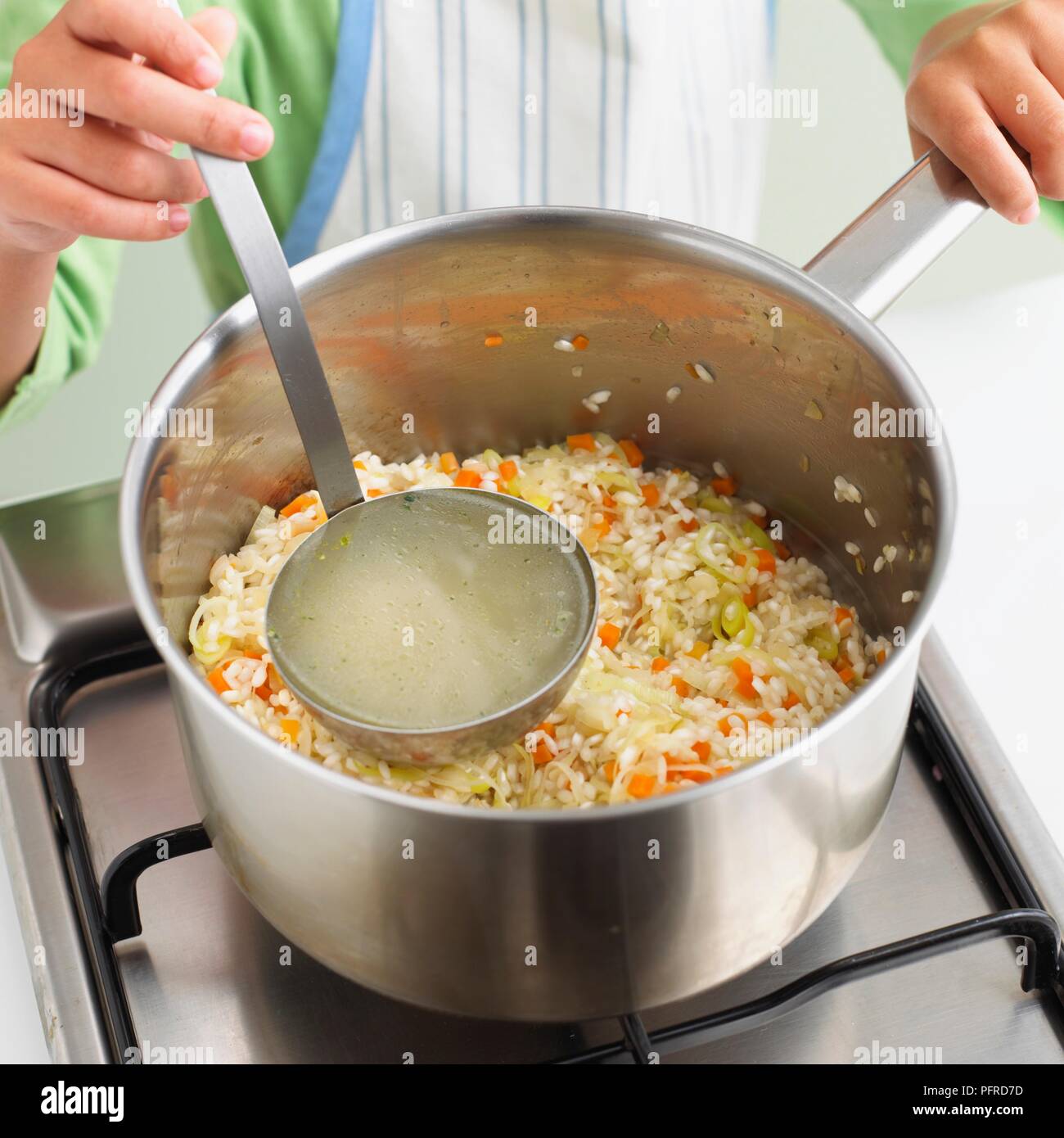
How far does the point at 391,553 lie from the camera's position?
0.99 metres

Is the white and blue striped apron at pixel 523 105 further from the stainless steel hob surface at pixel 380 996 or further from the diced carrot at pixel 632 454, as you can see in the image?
the stainless steel hob surface at pixel 380 996

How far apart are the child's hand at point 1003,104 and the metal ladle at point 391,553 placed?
18.0 inches

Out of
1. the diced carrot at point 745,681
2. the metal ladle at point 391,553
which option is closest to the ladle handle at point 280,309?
the metal ladle at point 391,553

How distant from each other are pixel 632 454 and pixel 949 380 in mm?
455

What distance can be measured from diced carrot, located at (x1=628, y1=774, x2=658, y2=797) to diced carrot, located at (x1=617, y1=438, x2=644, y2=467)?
0.42 meters

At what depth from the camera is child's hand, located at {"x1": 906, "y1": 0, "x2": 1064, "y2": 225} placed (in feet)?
3.31

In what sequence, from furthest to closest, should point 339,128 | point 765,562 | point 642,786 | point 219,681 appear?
1. point 339,128
2. point 765,562
3. point 219,681
4. point 642,786

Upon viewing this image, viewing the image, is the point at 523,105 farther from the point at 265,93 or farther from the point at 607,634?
the point at 607,634

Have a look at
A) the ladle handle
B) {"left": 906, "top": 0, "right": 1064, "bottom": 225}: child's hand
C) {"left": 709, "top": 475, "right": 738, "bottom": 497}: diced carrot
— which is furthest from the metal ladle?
{"left": 906, "top": 0, "right": 1064, "bottom": 225}: child's hand

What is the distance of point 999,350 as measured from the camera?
1445 mm

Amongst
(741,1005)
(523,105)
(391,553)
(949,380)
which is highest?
(523,105)

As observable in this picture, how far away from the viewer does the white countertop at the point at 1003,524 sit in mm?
1071

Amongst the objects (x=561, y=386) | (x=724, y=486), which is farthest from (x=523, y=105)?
(x=724, y=486)
